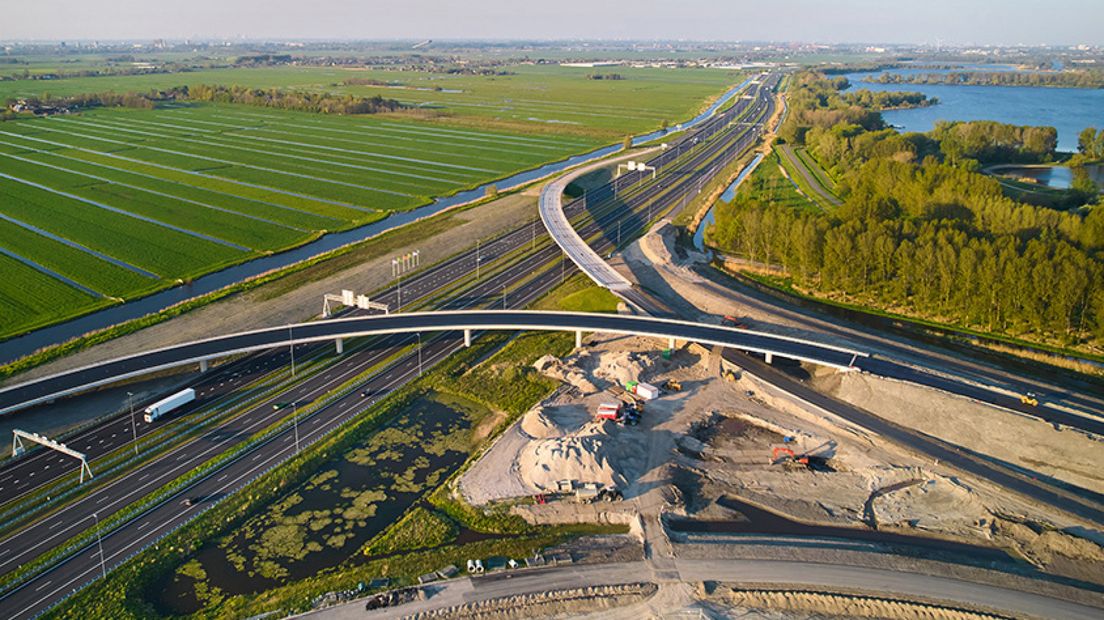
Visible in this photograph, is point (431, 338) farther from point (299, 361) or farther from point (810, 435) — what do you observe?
point (810, 435)

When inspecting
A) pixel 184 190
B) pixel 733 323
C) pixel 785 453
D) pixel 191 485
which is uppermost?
pixel 184 190

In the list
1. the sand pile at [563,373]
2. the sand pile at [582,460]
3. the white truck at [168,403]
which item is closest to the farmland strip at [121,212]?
the white truck at [168,403]

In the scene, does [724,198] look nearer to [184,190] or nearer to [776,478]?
[776,478]

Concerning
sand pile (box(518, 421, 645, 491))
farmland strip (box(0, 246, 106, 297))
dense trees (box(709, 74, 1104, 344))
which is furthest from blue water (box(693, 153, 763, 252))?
farmland strip (box(0, 246, 106, 297))

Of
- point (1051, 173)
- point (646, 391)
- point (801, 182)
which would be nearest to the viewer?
point (646, 391)

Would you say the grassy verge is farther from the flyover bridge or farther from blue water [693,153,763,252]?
the flyover bridge

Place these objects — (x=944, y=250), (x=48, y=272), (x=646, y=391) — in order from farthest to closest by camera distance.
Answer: (x=48, y=272) → (x=944, y=250) → (x=646, y=391)

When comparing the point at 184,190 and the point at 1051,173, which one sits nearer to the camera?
the point at 184,190

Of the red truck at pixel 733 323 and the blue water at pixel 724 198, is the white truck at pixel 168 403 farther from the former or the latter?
the blue water at pixel 724 198

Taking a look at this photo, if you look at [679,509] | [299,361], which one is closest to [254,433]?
[299,361]

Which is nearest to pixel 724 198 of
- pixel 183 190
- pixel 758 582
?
pixel 183 190
